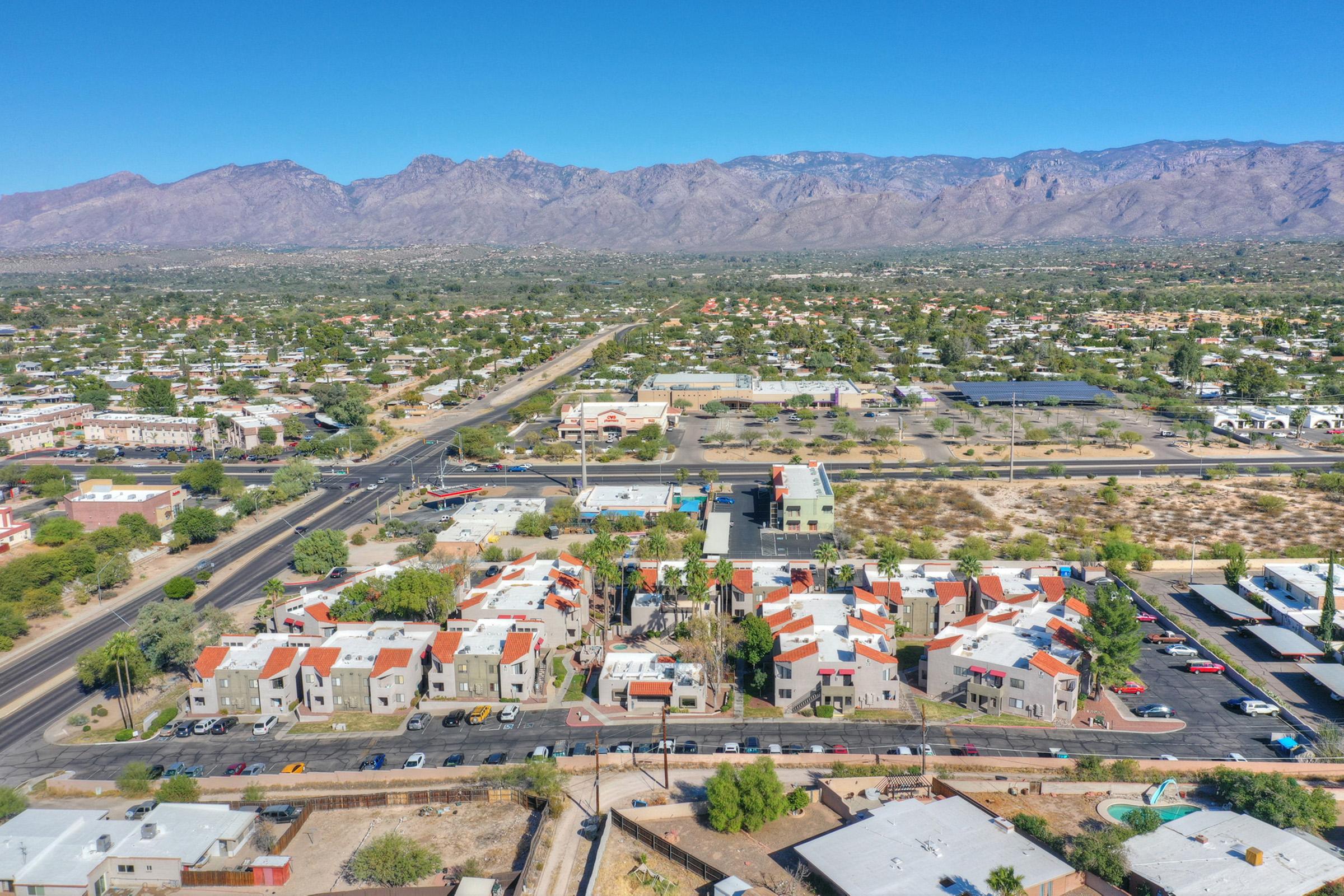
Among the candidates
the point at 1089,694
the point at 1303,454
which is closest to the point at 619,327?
the point at 1303,454

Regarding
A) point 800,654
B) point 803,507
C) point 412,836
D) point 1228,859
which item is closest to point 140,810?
point 412,836

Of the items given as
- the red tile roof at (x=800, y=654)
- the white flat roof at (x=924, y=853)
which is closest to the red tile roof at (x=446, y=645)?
the red tile roof at (x=800, y=654)

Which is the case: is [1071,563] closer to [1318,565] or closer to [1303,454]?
[1318,565]

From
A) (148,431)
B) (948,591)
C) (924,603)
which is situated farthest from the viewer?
(148,431)

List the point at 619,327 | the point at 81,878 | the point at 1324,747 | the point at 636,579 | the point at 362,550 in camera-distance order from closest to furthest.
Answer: the point at 81,878 < the point at 1324,747 < the point at 636,579 < the point at 362,550 < the point at 619,327

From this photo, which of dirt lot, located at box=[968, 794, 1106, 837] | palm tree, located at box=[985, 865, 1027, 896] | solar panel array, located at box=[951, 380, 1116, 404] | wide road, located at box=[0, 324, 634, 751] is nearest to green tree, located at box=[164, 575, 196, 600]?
wide road, located at box=[0, 324, 634, 751]

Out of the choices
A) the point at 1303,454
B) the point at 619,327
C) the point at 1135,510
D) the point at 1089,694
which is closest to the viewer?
the point at 1089,694

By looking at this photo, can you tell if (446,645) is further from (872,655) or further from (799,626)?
(872,655)

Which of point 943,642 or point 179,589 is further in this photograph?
point 179,589
